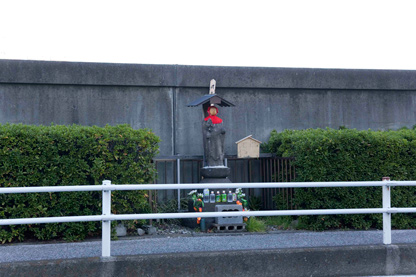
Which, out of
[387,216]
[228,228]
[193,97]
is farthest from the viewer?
[193,97]

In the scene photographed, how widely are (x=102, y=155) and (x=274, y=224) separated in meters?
3.67

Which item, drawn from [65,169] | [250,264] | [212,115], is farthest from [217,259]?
[212,115]

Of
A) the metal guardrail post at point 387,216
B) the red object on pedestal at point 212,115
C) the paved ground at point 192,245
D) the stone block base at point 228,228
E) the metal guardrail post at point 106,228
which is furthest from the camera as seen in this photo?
the red object on pedestal at point 212,115

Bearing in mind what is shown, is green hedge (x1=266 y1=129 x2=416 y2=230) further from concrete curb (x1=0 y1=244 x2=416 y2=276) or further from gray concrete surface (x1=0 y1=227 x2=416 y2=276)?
concrete curb (x1=0 y1=244 x2=416 y2=276)

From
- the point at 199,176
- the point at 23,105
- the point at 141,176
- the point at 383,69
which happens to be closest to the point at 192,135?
the point at 199,176

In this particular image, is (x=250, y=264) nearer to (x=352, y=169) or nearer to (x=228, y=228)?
(x=228, y=228)

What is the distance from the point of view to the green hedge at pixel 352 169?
8.29m

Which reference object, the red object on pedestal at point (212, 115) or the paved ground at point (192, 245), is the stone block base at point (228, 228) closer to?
the paved ground at point (192, 245)

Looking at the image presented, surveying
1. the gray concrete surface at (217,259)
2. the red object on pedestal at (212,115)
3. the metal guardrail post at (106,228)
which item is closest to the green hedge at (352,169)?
the red object on pedestal at (212,115)

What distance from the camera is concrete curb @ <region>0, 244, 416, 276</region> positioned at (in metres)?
5.24

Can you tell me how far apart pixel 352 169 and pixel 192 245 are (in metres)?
3.56

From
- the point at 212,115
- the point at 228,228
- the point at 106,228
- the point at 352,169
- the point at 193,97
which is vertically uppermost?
the point at 193,97

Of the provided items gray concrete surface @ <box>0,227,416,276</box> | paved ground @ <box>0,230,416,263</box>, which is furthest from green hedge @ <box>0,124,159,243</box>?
gray concrete surface @ <box>0,227,416,276</box>

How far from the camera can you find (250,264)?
5.62 metres
